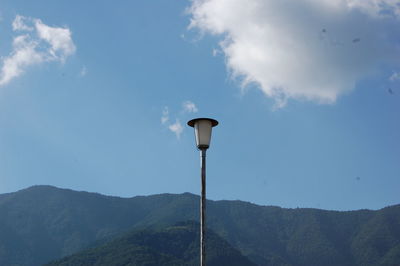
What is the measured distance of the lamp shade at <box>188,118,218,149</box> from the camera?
385 inches

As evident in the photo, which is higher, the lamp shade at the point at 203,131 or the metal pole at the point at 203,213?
the lamp shade at the point at 203,131

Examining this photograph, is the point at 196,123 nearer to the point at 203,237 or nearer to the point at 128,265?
the point at 203,237

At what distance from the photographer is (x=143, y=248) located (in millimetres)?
198000

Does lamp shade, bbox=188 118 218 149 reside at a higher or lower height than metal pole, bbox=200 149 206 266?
higher

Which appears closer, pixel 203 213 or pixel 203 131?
pixel 203 213

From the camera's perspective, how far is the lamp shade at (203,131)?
32.1 feet

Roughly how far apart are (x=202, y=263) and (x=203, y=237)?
1.46 ft

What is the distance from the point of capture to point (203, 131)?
9781mm

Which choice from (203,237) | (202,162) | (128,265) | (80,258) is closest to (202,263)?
(203,237)

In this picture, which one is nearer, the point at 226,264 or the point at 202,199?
the point at 202,199

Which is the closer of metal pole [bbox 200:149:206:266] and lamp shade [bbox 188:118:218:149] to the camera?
metal pole [bbox 200:149:206:266]

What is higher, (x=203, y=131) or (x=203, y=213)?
(x=203, y=131)

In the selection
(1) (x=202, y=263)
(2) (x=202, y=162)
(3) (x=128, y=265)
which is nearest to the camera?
(1) (x=202, y=263)

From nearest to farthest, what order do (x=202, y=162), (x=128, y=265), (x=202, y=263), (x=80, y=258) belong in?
(x=202, y=263) < (x=202, y=162) < (x=128, y=265) < (x=80, y=258)
